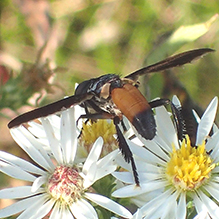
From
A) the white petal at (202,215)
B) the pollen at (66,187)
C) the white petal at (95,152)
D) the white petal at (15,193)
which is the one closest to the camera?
the white petal at (202,215)

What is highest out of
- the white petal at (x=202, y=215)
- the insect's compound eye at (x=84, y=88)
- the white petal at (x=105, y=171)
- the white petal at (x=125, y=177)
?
the insect's compound eye at (x=84, y=88)

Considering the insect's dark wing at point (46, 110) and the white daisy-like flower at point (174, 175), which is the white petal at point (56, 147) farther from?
the white daisy-like flower at point (174, 175)

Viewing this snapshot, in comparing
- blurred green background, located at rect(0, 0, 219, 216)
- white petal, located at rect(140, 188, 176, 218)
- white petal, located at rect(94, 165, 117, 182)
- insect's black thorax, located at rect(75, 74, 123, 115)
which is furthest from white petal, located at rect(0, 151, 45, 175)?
blurred green background, located at rect(0, 0, 219, 216)

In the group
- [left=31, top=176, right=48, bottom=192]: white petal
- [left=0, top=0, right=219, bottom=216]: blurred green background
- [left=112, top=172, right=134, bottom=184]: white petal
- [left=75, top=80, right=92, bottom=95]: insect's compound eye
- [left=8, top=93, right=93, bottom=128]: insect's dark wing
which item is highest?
[left=0, top=0, right=219, bottom=216]: blurred green background

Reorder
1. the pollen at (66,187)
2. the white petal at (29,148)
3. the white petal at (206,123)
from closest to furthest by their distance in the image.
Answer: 1. the pollen at (66,187)
2. the white petal at (29,148)
3. the white petal at (206,123)

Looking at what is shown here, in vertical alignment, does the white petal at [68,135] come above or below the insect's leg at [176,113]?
above

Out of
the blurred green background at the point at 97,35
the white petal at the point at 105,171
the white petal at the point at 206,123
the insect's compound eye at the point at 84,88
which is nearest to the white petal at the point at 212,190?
the white petal at the point at 206,123

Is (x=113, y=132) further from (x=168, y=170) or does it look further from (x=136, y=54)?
(x=136, y=54)

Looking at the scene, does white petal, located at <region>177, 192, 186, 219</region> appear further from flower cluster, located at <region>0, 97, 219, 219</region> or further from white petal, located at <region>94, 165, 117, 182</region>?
white petal, located at <region>94, 165, 117, 182</region>
